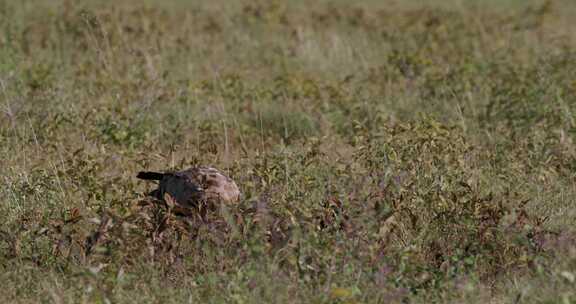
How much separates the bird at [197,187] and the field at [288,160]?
100mm

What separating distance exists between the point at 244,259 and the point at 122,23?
623 cm

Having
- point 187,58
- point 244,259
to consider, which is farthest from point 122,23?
point 244,259

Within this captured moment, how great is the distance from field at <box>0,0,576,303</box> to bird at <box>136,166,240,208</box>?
10 cm

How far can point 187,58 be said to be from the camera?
9.38m

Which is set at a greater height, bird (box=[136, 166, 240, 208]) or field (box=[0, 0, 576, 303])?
bird (box=[136, 166, 240, 208])

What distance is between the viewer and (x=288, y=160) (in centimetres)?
543

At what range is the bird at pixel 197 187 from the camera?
4898 mm

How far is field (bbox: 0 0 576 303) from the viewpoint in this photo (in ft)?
14.2

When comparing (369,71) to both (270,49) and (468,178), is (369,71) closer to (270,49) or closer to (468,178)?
(270,49)

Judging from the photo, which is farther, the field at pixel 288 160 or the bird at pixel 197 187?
the bird at pixel 197 187

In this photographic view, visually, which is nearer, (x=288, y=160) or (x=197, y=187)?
(x=197, y=187)

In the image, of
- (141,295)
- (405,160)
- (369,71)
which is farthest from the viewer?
(369,71)

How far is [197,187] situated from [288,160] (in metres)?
0.70

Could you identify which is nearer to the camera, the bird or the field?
the field
